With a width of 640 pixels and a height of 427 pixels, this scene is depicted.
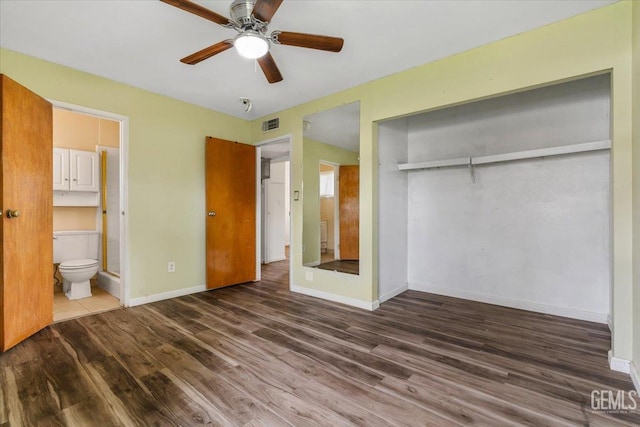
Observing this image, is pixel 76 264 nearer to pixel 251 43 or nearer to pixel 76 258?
pixel 76 258

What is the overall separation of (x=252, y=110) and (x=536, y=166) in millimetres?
3542

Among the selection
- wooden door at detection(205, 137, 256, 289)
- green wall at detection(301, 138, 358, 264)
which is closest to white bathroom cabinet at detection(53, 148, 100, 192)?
wooden door at detection(205, 137, 256, 289)

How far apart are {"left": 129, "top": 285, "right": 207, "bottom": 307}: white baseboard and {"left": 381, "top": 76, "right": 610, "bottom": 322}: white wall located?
2928 millimetres

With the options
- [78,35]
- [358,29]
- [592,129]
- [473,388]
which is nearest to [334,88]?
[358,29]

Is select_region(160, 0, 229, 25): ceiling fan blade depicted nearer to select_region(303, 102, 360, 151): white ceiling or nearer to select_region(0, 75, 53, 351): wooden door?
select_region(0, 75, 53, 351): wooden door

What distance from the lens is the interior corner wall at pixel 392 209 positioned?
3271 mm

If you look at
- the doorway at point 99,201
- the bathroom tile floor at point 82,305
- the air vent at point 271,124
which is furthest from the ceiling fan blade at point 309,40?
the bathroom tile floor at point 82,305

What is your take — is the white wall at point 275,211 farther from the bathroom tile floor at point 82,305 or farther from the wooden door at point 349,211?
the bathroom tile floor at point 82,305

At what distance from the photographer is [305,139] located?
12.1 ft

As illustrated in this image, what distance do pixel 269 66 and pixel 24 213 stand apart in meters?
2.36

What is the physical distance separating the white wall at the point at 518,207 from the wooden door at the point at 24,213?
13.0 ft

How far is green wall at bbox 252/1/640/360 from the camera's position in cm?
184

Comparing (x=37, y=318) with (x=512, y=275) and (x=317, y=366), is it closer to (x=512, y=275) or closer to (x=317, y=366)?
(x=317, y=366)

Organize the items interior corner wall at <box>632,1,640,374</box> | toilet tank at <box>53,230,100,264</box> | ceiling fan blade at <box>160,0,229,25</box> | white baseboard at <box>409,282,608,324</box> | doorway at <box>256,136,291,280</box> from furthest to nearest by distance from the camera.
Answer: doorway at <box>256,136,291,280</box>
toilet tank at <box>53,230,100,264</box>
white baseboard at <box>409,282,608,324</box>
interior corner wall at <box>632,1,640,374</box>
ceiling fan blade at <box>160,0,229,25</box>
